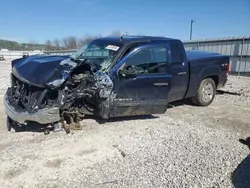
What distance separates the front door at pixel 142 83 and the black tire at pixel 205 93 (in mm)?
1941

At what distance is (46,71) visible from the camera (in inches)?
193

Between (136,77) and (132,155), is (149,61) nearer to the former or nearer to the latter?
(136,77)

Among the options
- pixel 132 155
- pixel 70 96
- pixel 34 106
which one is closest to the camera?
pixel 132 155

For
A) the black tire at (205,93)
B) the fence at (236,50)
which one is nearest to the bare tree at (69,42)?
the fence at (236,50)

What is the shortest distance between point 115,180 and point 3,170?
5.36ft

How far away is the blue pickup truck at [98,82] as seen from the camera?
4.84m

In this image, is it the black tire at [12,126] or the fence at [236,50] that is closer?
the black tire at [12,126]

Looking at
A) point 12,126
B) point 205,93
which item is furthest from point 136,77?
point 205,93

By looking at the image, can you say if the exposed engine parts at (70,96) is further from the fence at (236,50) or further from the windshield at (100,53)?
the fence at (236,50)

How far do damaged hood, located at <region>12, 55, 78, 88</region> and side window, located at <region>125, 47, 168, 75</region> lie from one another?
1.24m

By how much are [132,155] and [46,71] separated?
219 cm

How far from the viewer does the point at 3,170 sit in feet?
12.5

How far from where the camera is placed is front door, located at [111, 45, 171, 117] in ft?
17.6

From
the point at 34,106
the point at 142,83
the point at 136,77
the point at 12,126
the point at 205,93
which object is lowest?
the point at 12,126
